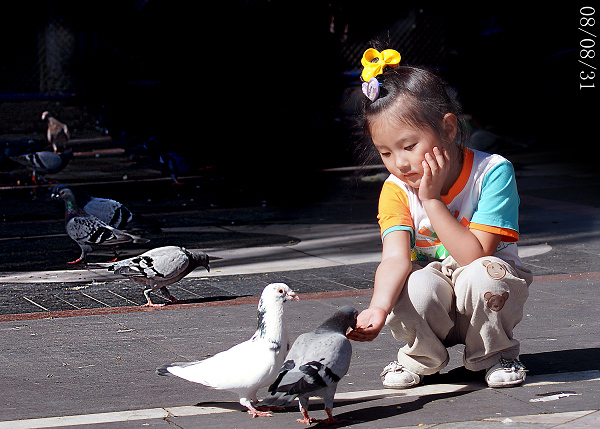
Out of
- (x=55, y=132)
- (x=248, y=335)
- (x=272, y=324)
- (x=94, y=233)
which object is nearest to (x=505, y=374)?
(x=272, y=324)

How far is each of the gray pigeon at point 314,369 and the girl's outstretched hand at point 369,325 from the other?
6cm

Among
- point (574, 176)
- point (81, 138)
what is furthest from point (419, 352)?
point (81, 138)

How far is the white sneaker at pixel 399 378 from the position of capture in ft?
13.6

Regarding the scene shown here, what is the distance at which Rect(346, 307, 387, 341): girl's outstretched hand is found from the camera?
12.1ft

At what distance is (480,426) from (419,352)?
0.59 meters

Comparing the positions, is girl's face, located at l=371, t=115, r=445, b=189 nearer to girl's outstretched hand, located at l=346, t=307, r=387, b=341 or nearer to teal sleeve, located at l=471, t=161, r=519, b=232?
teal sleeve, located at l=471, t=161, r=519, b=232

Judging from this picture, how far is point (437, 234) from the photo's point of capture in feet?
12.8

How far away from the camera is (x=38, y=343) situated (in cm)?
513

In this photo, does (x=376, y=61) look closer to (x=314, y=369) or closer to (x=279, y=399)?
(x=314, y=369)

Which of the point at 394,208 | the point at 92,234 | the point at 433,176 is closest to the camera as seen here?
the point at 433,176

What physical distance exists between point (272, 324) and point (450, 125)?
1.26m

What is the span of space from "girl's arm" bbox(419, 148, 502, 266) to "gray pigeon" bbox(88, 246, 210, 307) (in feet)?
9.44
